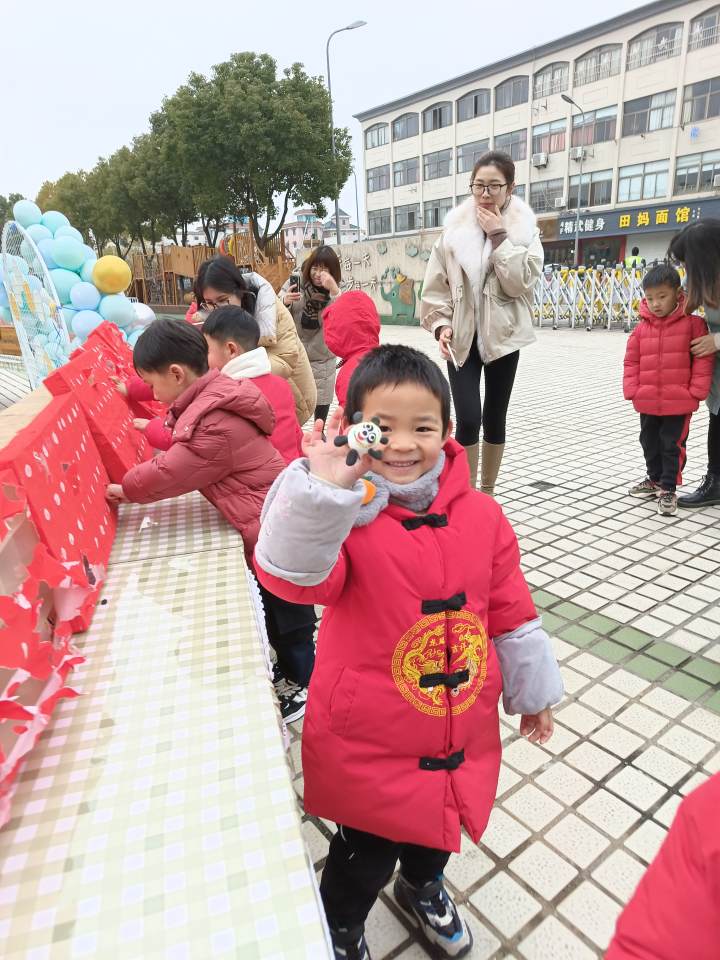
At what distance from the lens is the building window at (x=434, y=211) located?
39.4 metres

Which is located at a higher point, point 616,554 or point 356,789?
point 356,789

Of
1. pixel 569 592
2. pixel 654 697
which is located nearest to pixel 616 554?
pixel 569 592

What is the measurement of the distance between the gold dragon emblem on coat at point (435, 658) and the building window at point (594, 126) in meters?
36.8

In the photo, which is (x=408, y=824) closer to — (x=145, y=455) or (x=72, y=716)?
(x=72, y=716)

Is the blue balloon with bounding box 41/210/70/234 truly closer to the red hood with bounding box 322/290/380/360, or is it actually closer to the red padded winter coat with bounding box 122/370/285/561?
the red hood with bounding box 322/290/380/360

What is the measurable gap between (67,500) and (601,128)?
3737cm

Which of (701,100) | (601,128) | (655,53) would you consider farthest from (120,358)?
(601,128)

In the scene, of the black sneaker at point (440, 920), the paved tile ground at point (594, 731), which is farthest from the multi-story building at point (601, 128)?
the black sneaker at point (440, 920)

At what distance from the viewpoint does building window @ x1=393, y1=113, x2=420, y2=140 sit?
40094mm

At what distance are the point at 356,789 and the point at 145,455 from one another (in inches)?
82.9

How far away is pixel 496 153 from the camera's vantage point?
10.1 feet

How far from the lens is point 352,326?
3.19 m

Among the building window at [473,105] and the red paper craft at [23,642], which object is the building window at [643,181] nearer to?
the building window at [473,105]

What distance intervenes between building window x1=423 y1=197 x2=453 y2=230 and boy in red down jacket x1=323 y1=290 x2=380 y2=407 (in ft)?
131
